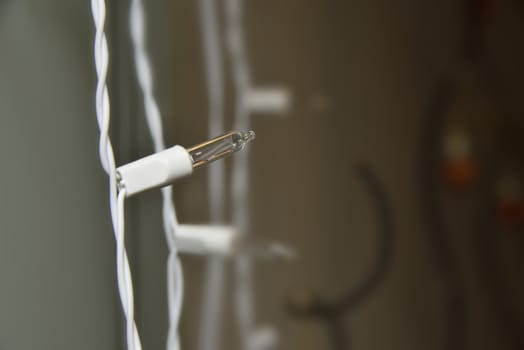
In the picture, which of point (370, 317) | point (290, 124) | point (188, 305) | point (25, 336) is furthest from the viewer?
point (370, 317)

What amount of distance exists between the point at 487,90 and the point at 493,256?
306 mm

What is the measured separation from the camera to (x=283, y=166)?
0.63 meters

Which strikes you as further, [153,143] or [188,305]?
[188,305]

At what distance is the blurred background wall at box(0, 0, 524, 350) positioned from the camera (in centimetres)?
24

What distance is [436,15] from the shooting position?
847 millimetres

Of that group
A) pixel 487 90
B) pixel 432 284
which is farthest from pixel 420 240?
pixel 487 90

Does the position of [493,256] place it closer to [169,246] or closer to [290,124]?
[290,124]

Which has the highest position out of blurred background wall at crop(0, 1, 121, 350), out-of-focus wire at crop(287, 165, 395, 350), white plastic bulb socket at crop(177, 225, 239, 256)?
blurred background wall at crop(0, 1, 121, 350)

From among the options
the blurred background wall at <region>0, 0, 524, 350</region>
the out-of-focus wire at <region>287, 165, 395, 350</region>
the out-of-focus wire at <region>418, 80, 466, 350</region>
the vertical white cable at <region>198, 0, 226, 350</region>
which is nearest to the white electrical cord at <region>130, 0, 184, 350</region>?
the blurred background wall at <region>0, 0, 524, 350</region>

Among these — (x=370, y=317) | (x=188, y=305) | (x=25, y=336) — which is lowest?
(x=370, y=317)

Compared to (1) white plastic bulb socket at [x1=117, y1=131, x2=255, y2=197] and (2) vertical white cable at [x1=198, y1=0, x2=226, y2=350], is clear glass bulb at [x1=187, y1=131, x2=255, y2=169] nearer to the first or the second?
(1) white plastic bulb socket at [x1=117, y1=131, x2=255, y2=197]

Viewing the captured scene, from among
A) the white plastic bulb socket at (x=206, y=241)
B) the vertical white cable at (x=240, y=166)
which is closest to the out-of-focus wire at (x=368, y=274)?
the vertical white cable at (x=240, y=166)

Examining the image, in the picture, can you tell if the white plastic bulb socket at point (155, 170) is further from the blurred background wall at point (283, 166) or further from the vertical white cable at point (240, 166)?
the vertical white cable at point (240, 166)

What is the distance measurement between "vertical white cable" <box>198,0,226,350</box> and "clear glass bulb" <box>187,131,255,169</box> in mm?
184
